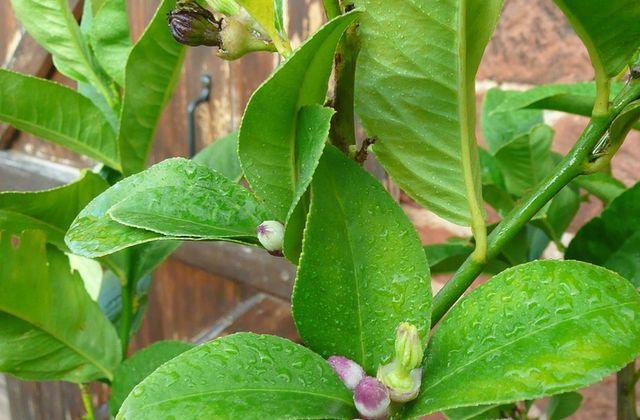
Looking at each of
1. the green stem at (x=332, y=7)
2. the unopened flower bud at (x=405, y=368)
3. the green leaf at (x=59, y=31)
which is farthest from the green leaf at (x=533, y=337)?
the green leaf at (x=59, y=31)

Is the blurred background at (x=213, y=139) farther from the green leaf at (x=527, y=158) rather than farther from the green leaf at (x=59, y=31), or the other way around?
the green leaf at (x=59, y=31)

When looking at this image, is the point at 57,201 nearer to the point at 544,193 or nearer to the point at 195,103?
the point at 544,193

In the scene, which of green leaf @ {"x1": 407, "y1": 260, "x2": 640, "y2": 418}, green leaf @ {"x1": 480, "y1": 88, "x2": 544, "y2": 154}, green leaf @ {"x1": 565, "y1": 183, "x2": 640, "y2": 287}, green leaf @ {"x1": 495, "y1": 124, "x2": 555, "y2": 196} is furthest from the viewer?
green leaf @ {"x1": 480, "y1": 88, "x2": 544, "y2": 154}

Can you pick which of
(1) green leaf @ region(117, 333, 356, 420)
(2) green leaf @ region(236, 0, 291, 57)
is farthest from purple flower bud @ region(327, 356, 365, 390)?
(2) green leaf @ region(236, 0, 291, 57)

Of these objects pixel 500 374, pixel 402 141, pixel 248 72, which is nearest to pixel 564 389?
pixel 500 374

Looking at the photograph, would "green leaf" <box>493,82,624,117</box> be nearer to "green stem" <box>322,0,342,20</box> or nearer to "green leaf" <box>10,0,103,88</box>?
"green stem" <box>322,0,342,20</box>

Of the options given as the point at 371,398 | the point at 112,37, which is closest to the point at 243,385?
the point at 371,398

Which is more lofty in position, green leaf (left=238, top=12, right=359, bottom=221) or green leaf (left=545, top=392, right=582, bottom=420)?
green leaf (left=238, top=12, right=359, bottom=221)

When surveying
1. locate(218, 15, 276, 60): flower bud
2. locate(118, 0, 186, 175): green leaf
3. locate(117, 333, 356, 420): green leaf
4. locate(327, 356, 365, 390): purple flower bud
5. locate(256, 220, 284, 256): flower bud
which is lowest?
locate(327, 356, 365, 390): purple flower bud

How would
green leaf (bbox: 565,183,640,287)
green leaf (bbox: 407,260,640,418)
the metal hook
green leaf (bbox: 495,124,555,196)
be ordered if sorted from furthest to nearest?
the metal hook, green leaf (bbox: 495,124,555,196), green leaf (bbox: 565,183,640,287), green leaf (bbox: 407,260,640,418)
